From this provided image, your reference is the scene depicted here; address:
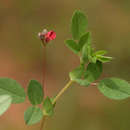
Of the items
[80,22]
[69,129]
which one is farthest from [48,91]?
[80,22]

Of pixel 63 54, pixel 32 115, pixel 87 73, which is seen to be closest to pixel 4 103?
pixel 32 115

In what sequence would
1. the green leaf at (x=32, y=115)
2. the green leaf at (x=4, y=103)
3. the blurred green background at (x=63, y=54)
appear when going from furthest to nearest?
1. the blurred green background at (x=63, y=54)
2. the green leaf at (x=32, y=115)
3. the green leaf at (x=4, y=103)

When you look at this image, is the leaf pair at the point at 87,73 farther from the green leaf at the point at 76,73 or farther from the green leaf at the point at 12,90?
the green leaf at the point at 12,90

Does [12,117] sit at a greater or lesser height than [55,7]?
lesser

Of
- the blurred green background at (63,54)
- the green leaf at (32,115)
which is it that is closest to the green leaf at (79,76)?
the green leaf at (32,115)

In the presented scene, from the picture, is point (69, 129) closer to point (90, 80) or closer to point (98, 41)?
point (98, 41)

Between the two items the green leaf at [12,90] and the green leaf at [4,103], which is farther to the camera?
the green leaf at [12,90]

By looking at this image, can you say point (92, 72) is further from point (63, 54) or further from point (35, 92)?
point (63, 54)
